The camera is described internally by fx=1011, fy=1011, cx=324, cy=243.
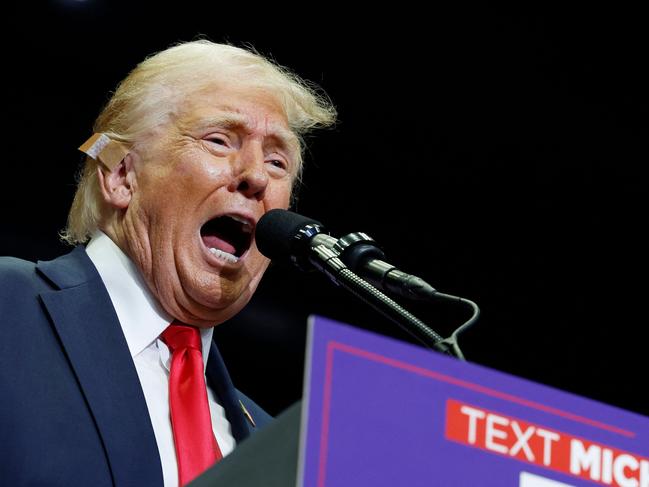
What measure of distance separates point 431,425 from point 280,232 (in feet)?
3.02

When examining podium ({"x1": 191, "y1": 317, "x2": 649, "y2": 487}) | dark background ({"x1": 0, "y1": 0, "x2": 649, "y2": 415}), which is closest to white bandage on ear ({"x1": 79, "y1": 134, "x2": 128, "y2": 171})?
dark background ({"x1": 0, "y1": 0, "x2": 649, "y2": 415})

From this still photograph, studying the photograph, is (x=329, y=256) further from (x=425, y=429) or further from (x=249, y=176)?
(x=425, y=429)

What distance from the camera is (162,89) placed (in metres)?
2.13

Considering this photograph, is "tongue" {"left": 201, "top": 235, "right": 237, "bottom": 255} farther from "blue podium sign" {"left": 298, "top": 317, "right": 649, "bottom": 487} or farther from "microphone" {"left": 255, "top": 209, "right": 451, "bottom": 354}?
"blue podium sign" {"left": 298, "top": 317, "right": 649, "bottom": 487}

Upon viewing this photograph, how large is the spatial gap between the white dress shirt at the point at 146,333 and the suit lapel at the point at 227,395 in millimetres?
13

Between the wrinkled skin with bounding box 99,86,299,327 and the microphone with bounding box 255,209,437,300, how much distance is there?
27 centimetres

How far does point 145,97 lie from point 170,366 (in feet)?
2.01

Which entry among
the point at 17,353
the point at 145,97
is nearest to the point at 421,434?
the point at 17,353

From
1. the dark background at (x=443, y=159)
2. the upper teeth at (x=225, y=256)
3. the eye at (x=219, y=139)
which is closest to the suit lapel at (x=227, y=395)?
the upper teeth at (x=225, y=256)

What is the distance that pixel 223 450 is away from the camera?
1.83m

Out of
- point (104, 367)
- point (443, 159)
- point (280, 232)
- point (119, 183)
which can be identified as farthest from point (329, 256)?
point (443, 159)

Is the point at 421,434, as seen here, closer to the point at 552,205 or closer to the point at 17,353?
the point at 17,353

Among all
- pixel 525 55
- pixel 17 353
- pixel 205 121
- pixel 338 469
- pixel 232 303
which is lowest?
pixel 338 469

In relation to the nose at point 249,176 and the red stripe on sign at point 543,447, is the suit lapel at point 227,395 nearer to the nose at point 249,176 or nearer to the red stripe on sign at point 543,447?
the nose at point 249,176
